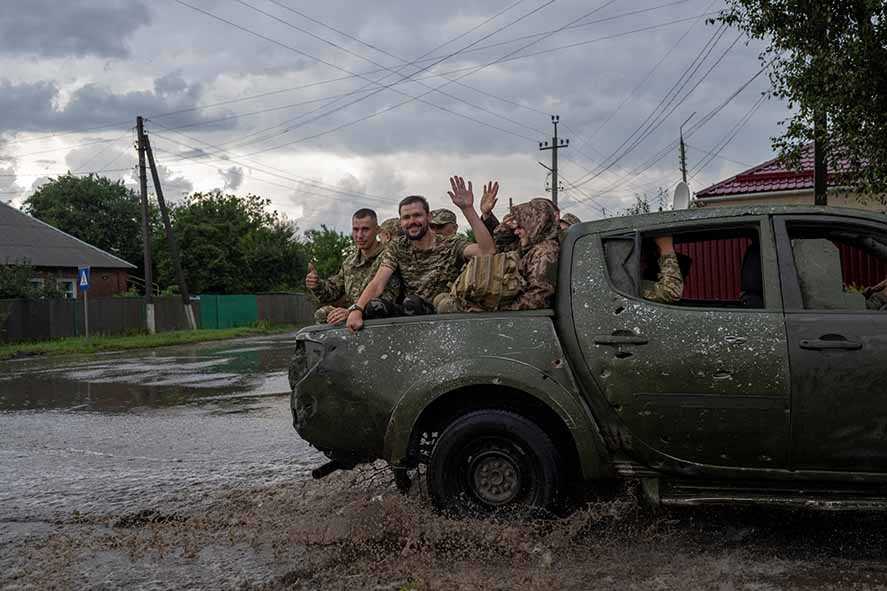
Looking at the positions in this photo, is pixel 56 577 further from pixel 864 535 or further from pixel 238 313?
pixel 238 313

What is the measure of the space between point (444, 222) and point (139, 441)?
12.9ft

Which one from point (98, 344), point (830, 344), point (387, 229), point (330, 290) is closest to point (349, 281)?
point (330, 290)

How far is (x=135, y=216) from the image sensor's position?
66.1 meters

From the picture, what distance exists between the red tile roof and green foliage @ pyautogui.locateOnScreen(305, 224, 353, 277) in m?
39.3

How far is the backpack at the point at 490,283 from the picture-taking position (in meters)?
4.41

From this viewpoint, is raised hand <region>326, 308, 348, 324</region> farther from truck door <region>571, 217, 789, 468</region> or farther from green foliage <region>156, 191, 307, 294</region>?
green foliage <region>156, 191, 307, 294</region>

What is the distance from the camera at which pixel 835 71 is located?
11594mm

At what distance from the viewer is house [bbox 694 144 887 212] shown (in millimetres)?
18531

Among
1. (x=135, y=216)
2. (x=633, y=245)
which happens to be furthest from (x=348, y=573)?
(x=135, y=216)

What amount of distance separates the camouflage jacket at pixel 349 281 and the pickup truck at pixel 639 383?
1.51 m

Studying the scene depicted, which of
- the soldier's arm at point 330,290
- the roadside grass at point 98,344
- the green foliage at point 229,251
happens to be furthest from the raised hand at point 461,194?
the green foliage at point 229,251

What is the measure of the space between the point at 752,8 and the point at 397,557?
37.1ft

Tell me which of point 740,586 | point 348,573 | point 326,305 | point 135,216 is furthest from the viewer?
point 135,216

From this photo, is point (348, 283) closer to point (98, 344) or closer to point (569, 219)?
point (569, 219)
